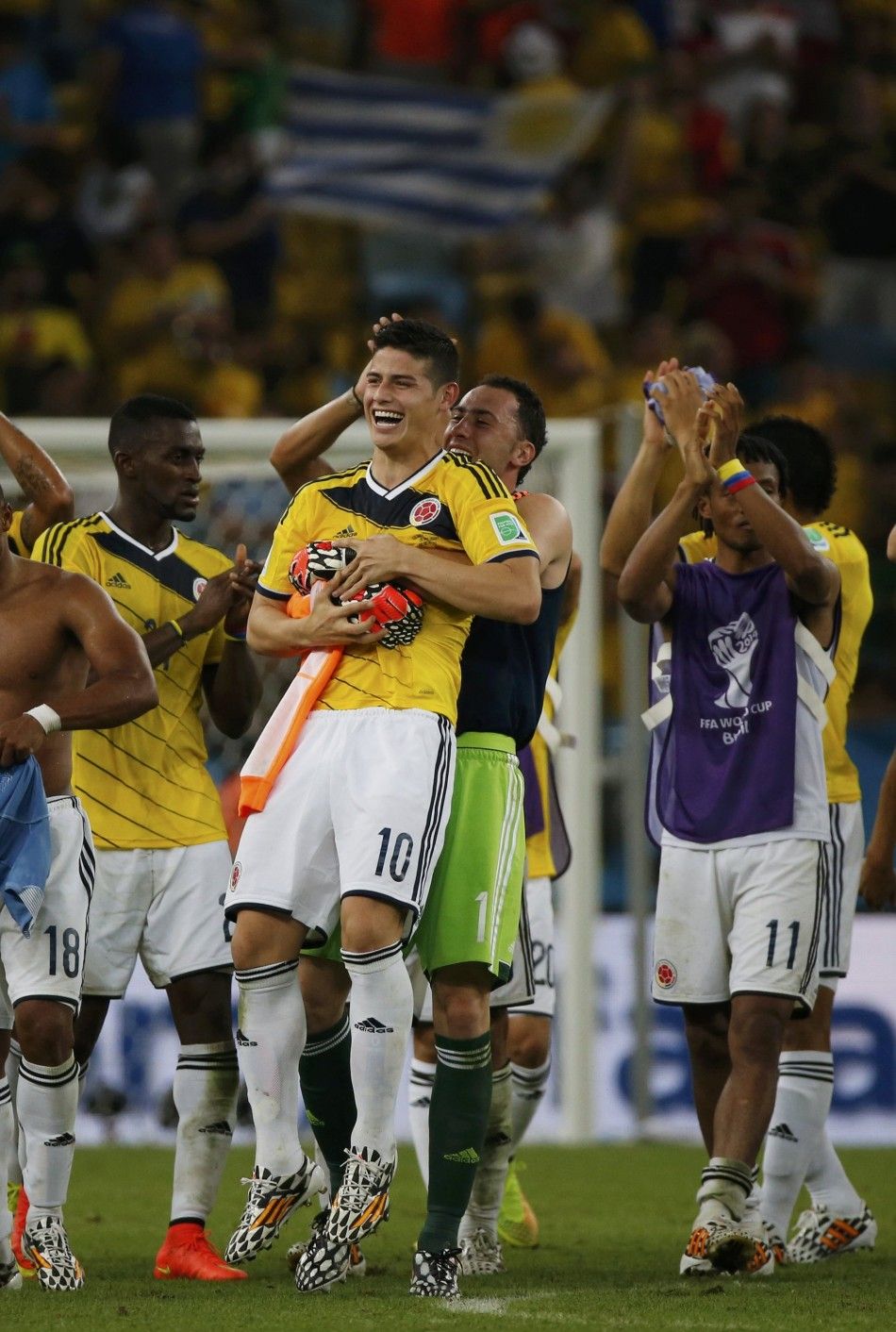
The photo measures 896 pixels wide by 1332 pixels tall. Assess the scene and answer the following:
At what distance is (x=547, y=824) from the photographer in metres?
7.32

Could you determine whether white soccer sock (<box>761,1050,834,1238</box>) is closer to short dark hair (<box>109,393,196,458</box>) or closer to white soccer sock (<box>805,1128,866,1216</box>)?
white soccer sock (<box>805,1128,866,1216</box>)

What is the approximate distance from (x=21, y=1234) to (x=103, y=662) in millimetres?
1787

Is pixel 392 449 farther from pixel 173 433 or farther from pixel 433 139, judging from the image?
pixel 433 139

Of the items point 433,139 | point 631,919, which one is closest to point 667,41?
point 433,139

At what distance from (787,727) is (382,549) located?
1425 millimetres

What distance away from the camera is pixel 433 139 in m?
16.4

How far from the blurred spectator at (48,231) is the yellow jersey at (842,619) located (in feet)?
30.5

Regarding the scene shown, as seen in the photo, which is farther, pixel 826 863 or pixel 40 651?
pixel 826 863

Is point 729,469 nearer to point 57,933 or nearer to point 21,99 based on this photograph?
point 57,933

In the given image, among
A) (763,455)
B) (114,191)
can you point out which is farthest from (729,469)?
(114,191)

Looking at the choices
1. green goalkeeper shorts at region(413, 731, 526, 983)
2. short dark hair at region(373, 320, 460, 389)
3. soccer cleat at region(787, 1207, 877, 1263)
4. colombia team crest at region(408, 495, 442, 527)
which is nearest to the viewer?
green goalkeeper shorts at region(413, 731, 526, 983)

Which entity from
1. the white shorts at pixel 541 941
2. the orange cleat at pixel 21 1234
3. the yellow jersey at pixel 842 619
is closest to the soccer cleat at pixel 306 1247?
the orange cleat at pixel 21 1234

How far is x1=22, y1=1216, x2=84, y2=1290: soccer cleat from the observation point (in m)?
5.34

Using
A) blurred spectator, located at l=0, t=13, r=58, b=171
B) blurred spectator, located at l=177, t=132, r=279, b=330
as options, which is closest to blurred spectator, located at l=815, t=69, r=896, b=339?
blurred spectator, located at l=177, t=132, r=279, b=330
